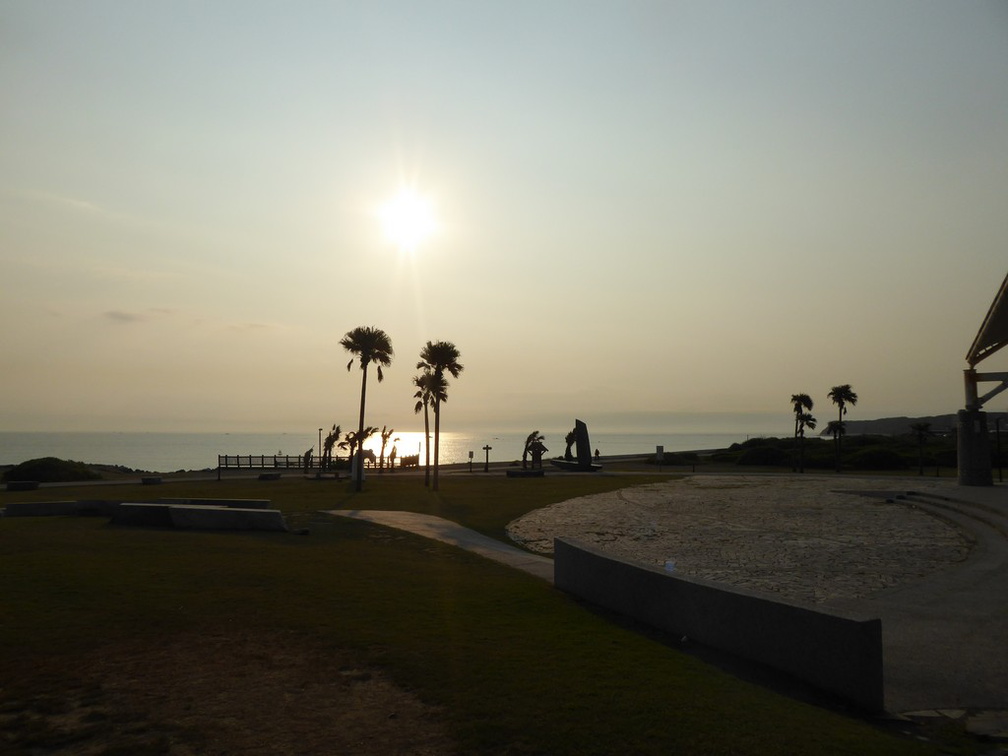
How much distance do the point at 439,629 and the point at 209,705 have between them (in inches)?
122

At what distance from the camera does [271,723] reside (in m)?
6.12

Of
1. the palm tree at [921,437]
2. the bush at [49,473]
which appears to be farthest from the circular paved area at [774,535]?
the bush at [49,473]

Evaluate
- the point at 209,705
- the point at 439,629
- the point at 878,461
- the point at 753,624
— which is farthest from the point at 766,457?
the point at 209,705

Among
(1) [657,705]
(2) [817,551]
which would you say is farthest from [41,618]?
(2) [817,551]

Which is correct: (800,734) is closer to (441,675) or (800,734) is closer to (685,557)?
(441,675)

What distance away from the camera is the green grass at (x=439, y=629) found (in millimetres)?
5996

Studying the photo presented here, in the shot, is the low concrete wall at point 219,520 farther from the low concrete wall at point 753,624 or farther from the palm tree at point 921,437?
the palm tree at point 921,437

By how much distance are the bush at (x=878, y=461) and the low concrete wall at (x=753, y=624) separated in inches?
2007

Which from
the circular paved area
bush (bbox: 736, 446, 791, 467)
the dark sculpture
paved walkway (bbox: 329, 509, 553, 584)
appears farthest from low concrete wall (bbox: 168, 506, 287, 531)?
bush (bbox: 736, 446, 791, 467)

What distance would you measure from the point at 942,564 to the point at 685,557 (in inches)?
201

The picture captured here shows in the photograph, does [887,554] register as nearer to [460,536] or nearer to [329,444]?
[460,536]

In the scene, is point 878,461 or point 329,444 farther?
point 329,444

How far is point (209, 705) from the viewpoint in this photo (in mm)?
6500

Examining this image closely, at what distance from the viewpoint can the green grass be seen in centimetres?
600
